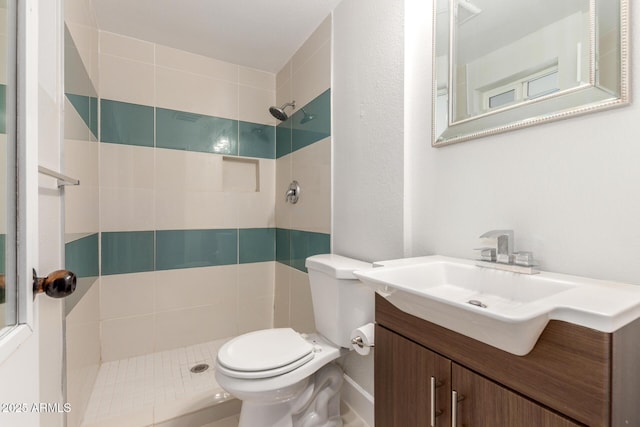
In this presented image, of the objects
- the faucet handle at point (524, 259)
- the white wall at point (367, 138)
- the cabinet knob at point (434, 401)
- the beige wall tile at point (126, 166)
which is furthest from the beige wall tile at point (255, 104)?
the cabinet knob at point (434, 401)

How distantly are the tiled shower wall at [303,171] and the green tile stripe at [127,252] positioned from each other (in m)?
0.92

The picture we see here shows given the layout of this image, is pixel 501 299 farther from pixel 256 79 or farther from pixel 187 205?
pixel 256 79

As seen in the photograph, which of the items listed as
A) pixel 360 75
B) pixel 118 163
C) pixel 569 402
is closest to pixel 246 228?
pixel 118 163

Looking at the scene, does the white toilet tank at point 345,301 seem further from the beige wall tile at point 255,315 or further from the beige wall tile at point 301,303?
the beige wall tile at point 255,315

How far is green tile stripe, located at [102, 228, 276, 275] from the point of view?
6.24ft

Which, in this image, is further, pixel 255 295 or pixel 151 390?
pixel 255 295

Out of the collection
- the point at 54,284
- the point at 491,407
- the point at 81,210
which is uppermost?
the point at 81,210

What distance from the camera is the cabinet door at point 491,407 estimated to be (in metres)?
0.56

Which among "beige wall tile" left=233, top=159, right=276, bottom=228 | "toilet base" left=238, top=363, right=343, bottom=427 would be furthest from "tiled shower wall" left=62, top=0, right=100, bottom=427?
"beige wall tile" left=233, top=159, right=276, bottom=228

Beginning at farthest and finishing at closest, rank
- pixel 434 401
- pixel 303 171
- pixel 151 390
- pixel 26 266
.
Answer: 1. pixel 303 171
2. pixel 151 390
3. pixel 434 401
4. pixel 26 266

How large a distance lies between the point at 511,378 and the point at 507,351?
7 cm

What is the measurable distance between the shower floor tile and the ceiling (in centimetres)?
214

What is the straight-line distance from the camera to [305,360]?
120 cm

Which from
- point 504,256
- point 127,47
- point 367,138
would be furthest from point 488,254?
point 127,47
